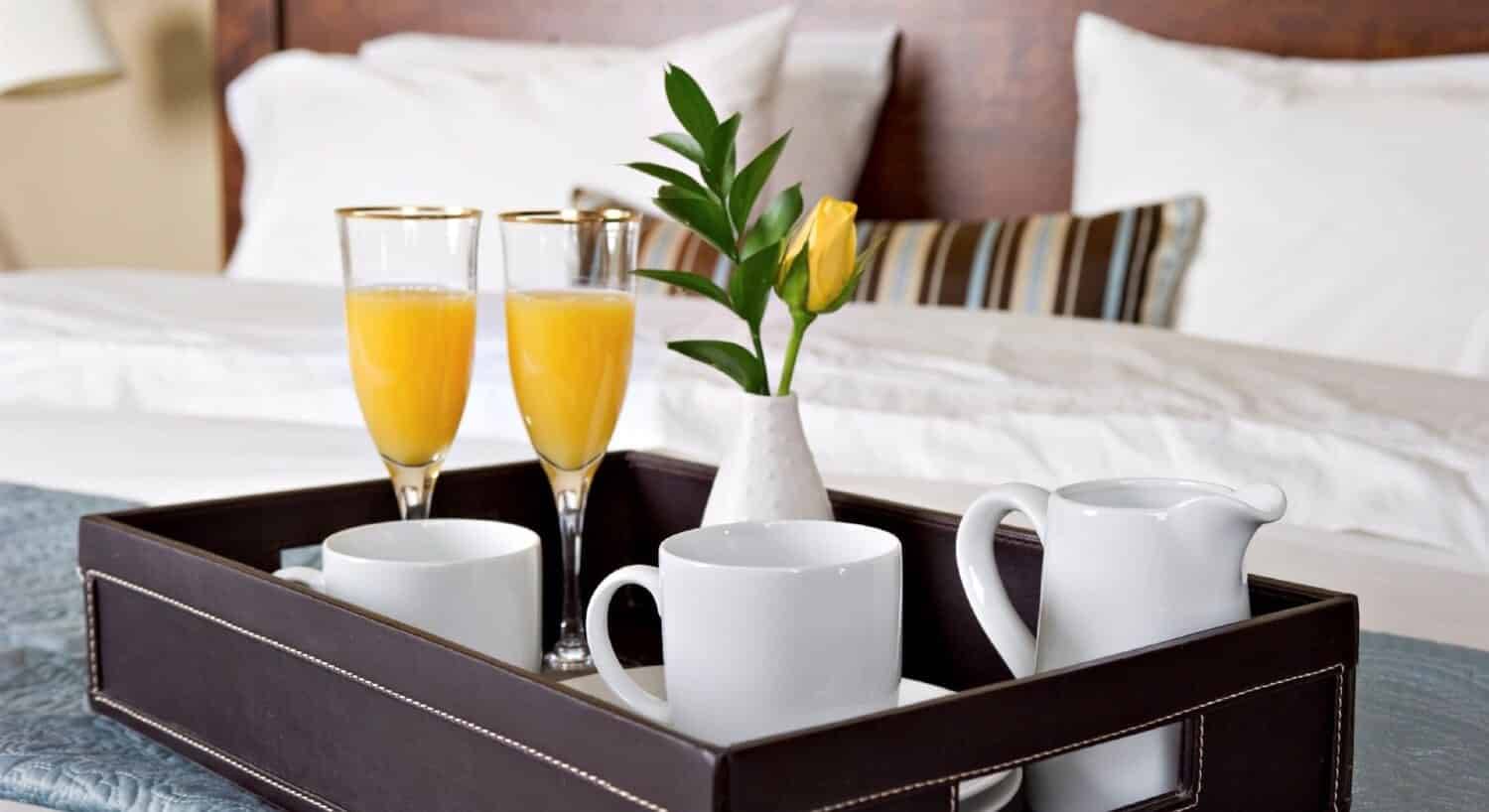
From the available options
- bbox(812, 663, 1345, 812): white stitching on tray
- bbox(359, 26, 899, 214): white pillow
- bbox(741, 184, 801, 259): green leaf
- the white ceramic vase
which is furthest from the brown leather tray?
bbox(359, 26, 899, 214): white pillow

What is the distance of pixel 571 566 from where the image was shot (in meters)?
1.15

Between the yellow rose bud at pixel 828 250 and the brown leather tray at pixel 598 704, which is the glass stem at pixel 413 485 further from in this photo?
the yellow rose bud at pixel 828 250

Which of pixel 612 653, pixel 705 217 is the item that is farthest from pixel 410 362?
pixel 612 653

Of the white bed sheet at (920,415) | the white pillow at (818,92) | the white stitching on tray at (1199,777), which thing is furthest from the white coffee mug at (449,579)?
the white pillow at (818,92)

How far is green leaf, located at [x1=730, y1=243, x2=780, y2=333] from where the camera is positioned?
3.22 ft

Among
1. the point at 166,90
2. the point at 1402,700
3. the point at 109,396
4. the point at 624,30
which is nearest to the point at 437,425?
the point at 1402,700

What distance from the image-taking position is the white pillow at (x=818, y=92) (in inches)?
113

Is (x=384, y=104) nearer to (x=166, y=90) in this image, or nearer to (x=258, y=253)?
(x=258, y=253)

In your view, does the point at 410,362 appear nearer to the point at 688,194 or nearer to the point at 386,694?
the point at 688,194

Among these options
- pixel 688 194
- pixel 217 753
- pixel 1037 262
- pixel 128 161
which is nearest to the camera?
pixel 217 753

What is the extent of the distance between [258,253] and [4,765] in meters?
2.02

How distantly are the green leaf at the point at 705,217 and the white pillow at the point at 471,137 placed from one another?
161 centimetres

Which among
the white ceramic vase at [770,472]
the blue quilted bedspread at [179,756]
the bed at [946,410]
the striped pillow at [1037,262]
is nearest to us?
the blue quilted bedspread at [179,756]

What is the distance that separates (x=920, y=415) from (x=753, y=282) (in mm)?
714
